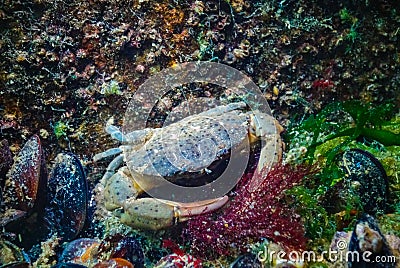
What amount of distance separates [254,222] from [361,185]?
0.93 m

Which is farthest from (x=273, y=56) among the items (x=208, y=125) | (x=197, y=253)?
(x=197, y=253)

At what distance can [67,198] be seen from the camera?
364 centimetres

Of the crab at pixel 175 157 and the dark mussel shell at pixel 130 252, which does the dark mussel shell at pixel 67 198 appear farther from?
the dark mussel shell at pixel 130 252

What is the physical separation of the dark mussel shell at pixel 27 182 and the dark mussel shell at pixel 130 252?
1.03 meters

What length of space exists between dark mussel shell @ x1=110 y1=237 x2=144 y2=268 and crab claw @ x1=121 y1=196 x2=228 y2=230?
0.33 meters

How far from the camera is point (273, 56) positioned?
14.0 ft

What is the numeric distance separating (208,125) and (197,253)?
1.33 metres

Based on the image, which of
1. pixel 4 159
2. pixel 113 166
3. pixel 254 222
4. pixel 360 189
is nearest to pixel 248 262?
pixel 254 222

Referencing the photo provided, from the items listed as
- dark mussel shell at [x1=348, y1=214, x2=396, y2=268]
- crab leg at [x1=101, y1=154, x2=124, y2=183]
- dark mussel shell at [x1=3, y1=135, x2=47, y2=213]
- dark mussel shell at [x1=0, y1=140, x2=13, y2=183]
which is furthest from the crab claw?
dark mussel shell at [x1=348, y1=214, x2=396, y2=268]

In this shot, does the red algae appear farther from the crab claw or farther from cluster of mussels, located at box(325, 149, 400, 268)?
cluster of mussels, located at box(325, 149, 400, 268)

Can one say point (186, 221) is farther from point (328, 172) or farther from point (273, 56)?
point (273, 56)

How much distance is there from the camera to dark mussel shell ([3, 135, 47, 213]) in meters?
3.59

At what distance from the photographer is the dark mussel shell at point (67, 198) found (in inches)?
142

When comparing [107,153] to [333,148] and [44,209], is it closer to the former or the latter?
[44,209]
